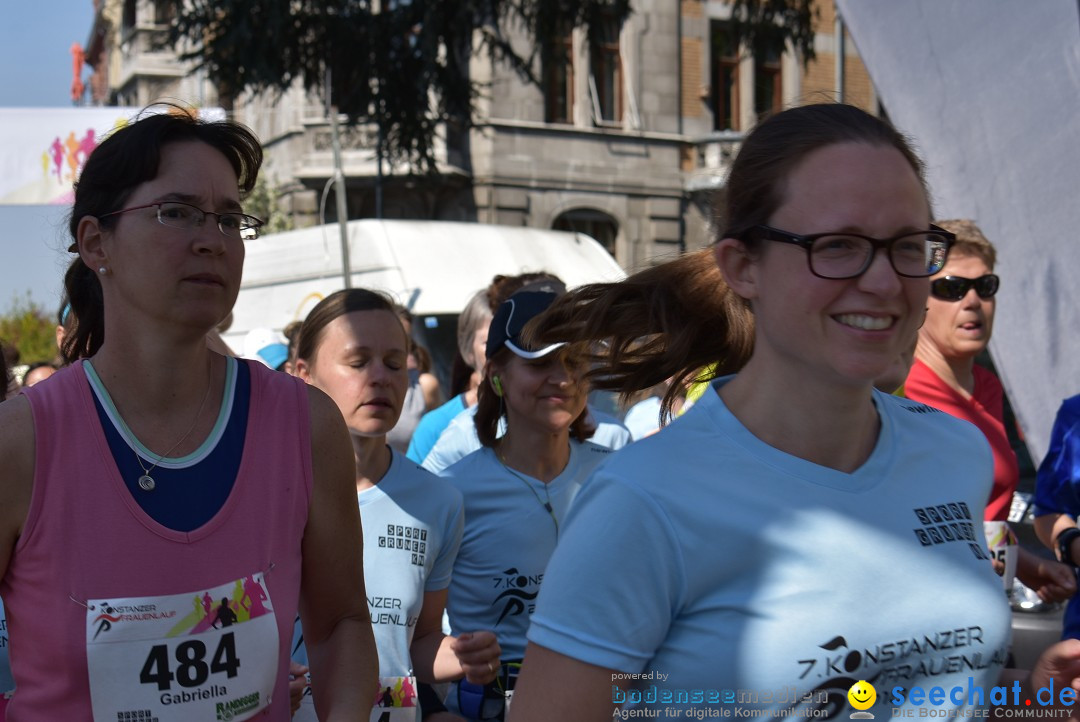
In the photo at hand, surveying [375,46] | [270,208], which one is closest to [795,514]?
[375,46]

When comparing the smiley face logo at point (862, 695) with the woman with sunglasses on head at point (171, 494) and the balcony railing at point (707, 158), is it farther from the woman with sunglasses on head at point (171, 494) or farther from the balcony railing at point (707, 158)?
the balcony railing at point (707, 158)

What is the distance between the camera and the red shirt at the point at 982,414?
386 cm

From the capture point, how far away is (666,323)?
83.8 inches

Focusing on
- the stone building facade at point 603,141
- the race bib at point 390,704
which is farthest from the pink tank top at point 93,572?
the stone building facade at point 603,141

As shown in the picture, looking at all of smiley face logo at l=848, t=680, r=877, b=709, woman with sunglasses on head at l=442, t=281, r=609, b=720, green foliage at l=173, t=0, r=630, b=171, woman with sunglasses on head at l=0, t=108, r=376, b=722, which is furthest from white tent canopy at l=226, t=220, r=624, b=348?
smiley face logo at l=848, t=680, r=877, b=709

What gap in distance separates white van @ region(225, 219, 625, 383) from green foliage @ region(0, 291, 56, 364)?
41.6 ft

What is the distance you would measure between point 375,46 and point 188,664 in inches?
332

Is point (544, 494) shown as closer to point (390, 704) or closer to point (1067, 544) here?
point (390, 704)

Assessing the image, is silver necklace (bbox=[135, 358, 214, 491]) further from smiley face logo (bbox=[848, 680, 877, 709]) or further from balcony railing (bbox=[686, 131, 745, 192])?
balcony railing (bbox=[686, 131, 745, 192])

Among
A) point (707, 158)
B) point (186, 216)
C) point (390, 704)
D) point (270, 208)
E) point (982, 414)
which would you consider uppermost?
point (707, 158)

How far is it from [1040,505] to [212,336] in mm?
2413

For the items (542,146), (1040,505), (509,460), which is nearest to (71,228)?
(509,460)

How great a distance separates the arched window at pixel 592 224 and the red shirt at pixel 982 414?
21356mm

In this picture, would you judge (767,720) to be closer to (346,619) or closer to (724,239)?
(724,239)
